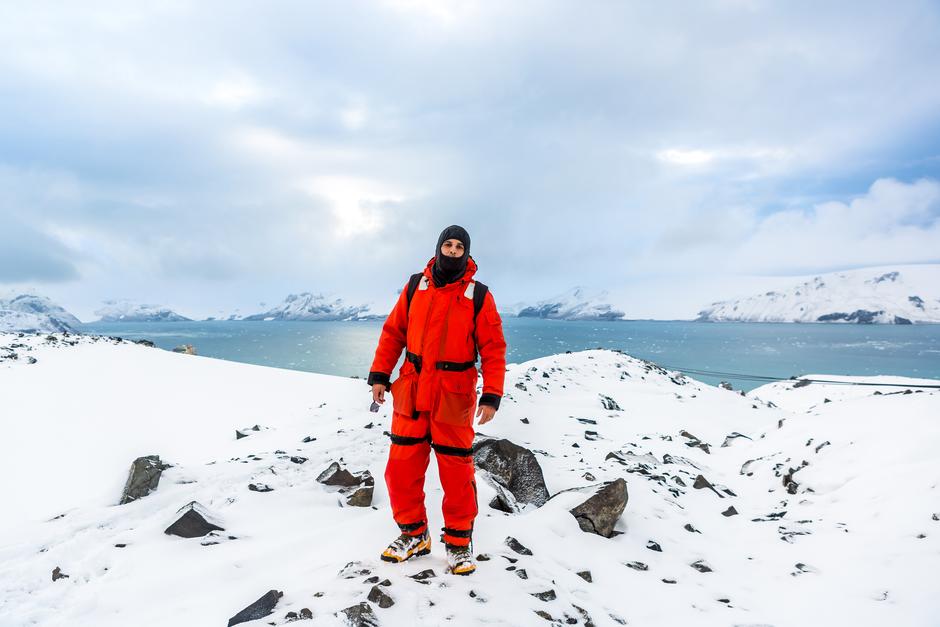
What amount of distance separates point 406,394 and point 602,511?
2.80 m

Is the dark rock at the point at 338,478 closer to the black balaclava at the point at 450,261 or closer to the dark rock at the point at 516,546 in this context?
the dark rock at the point at 516,546

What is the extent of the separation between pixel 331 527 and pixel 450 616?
7.36 feet

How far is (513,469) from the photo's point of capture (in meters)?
6.31

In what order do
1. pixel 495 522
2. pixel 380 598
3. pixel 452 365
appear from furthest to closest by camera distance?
pixel 495 522 < pixel 452 365 < pixel 380 598

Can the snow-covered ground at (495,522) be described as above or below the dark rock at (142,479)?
below

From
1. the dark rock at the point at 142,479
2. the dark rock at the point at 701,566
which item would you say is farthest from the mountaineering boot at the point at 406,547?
the dark rock at the point at 142,479

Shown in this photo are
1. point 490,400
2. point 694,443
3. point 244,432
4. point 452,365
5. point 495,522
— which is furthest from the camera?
point 694,443

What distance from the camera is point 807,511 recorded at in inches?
240

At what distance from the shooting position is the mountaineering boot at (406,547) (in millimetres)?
3791

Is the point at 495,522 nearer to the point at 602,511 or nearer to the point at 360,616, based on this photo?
the point at 602,511

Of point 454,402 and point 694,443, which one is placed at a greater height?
point 454,402

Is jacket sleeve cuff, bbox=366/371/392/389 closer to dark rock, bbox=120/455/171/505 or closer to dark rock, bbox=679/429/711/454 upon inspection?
dark rock, bbox=120/455/171/505

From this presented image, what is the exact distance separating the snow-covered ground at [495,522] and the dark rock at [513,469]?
40cm

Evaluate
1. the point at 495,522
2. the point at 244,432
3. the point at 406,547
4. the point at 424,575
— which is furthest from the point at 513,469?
the point at 244,432
